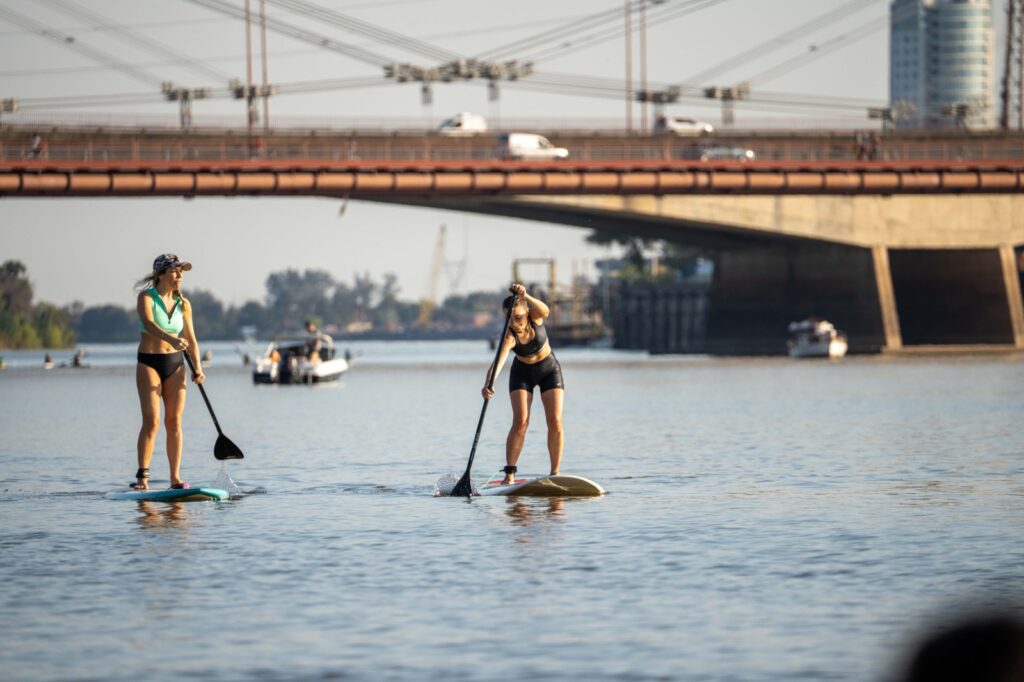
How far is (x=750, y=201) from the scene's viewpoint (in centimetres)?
9212

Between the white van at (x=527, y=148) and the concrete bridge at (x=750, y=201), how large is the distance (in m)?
2.31

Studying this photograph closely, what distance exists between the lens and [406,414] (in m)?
44.7

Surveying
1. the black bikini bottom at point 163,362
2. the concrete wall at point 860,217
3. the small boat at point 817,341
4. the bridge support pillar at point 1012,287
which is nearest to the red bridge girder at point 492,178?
the concrete wall at point 860,217

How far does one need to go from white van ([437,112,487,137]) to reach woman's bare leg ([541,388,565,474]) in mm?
74278

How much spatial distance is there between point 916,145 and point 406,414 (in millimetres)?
63769

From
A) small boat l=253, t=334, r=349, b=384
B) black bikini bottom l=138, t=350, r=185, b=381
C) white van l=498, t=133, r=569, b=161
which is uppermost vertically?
white van l=498, t=133, r=569, b=161

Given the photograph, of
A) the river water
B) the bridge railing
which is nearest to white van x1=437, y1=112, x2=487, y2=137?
the bridge railing

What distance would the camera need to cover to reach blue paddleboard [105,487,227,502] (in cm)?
1930

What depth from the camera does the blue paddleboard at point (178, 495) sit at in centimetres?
1930

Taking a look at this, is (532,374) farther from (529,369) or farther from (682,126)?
(682,126)

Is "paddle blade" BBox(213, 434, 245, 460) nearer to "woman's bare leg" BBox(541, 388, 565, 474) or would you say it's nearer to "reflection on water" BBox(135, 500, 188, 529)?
"reflection on water" BBox(135, 500, 188, 529)

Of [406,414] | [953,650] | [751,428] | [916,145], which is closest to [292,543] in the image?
[953,650]

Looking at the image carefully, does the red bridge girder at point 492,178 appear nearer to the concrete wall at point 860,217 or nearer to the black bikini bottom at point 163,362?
the concrete wall at point 860,217

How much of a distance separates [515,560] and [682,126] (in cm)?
8800
